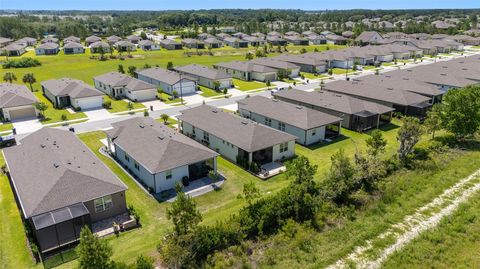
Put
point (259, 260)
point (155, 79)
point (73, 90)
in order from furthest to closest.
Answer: point (155, 79), point (73, 90), point (259, 260)

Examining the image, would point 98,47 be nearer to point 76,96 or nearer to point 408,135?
point 76,96

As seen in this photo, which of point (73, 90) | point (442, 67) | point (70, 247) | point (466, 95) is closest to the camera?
point (70, 247)

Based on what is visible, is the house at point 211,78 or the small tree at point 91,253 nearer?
the small tree at point 91,253

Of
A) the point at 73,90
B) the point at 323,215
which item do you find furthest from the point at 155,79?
the point at 323,215

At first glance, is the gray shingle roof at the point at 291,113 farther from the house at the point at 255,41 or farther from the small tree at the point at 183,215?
the house at the point at 255,41

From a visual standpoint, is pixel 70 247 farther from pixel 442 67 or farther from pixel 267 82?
pixel 442 67

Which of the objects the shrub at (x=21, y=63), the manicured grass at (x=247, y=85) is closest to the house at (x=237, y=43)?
the manicured grass at (x=247, y=85)
